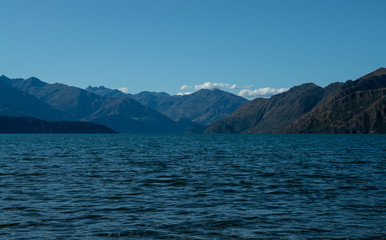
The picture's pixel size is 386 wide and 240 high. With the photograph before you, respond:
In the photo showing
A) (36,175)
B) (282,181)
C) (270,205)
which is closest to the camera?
(270,205)

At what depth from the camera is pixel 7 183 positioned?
4003 centimetres

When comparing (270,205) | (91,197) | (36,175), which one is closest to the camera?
(270,205)

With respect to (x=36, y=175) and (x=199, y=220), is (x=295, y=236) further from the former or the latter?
(x=36, y=175)

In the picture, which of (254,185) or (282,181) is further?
(282,181)

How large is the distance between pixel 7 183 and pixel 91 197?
520 inches

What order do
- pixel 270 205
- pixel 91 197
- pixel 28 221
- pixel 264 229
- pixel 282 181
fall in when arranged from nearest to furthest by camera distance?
pixel 264 229 → pixel 28 221 → pixel 270 205 → pixel 91 197 → pixel 282 181

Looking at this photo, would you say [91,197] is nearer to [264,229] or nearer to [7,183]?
[7,183]

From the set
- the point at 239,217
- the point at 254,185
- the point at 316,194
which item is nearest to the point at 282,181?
the point at 254,185

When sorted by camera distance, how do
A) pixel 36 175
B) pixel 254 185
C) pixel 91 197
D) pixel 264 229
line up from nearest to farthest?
pixel 264 229 → pixel 91 197 → pixel 254 185 → pixel 36 175

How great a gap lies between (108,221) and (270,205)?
11915 mm

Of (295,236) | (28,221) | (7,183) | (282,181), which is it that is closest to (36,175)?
(7,183)

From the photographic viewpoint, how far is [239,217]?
25047mm

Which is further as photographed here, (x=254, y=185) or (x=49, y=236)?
(x=254, y=185)

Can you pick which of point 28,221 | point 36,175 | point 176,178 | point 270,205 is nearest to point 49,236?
point 28,221
